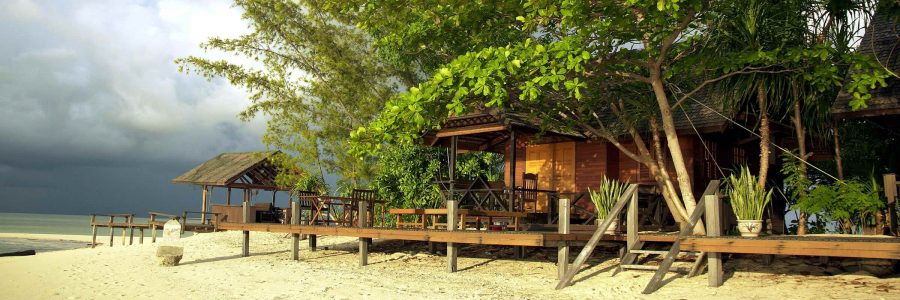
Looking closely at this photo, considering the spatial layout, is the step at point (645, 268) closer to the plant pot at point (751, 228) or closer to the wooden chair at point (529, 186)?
the plant pot at point (751, 228)

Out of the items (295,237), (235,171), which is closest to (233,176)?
(235,171)

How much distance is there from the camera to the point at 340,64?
2378 centimetres

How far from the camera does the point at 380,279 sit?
35.9ft

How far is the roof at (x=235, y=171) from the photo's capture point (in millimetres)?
28308

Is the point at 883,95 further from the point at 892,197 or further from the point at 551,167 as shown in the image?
the point at 551,167

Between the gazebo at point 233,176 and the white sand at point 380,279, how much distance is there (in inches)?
438

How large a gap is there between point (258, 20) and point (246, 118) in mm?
3399

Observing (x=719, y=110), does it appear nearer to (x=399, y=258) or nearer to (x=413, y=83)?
(x=399, y=258)

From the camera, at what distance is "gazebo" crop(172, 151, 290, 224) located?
90.6ft

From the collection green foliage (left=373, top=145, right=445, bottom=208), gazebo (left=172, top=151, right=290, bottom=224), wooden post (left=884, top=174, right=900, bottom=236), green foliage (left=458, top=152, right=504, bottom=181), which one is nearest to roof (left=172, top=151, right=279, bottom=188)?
gazebo (left=172, top=151, right=290, bottom=224)

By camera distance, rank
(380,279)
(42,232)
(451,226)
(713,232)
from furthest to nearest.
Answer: (42,232) → (451,226) → (380,279) → (713,232)

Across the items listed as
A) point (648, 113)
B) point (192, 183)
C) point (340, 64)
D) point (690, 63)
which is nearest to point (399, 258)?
point (648, 113)

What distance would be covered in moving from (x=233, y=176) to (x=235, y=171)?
1.61 feet

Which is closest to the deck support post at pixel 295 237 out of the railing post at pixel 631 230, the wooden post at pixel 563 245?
the wooden post at pixel 563 245
